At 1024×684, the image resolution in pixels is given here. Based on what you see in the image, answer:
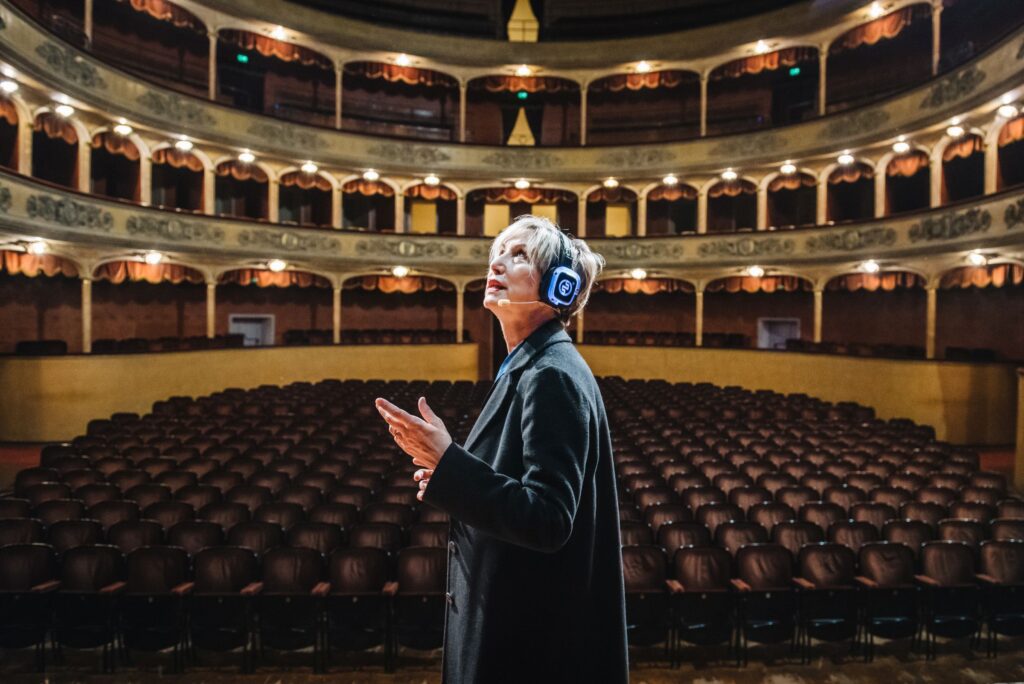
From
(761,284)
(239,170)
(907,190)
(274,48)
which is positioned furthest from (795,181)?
(239,170)

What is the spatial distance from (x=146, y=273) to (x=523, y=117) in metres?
15.7

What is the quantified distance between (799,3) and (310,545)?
21.5m

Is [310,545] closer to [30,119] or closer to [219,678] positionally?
[219,678]

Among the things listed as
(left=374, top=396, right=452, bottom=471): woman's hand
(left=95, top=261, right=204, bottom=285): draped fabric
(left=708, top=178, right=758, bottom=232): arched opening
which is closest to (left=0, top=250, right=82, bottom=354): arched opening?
(left=95, top=261, right=204, bottom=285): draped fabric

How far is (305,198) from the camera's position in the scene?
2344 centimetres

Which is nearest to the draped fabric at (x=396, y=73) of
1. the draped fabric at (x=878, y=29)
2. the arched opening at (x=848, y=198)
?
the draped fabric at (x=878, y=29)

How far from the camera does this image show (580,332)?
2408cm

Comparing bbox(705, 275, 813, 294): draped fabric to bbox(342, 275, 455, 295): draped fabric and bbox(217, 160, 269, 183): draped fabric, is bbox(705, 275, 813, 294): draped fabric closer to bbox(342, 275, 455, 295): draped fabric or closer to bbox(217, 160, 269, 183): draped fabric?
bbox(342, 275, 455, 295): draped fabric

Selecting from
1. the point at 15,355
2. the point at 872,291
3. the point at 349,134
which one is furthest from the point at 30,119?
the point at 872,291

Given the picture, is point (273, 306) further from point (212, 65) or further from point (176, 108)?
point (212, 65)

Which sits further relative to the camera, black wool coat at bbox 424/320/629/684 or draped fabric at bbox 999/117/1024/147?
draped fabric at bbox 999/117/1024/147

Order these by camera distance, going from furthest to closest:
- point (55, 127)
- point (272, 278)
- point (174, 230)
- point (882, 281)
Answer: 1. point (272, 278)
2. point (882, 281)
3. point (174, 230)
4. point (55, 127)

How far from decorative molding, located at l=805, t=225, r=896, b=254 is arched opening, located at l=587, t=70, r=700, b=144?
7.84 meters

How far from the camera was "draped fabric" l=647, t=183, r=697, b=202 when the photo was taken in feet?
76.1
